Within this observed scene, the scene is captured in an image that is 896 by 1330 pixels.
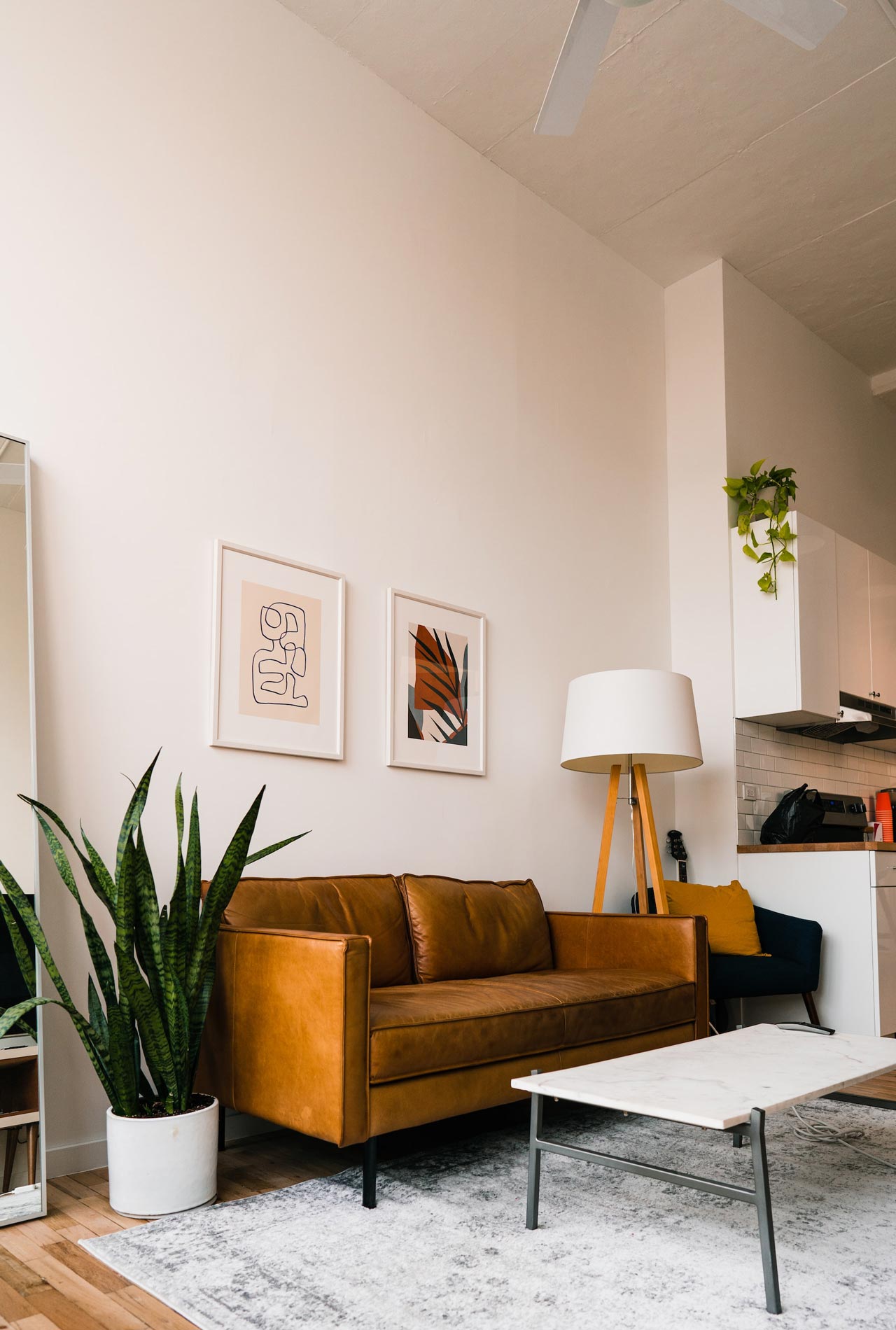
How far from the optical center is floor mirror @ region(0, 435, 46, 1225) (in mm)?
2303

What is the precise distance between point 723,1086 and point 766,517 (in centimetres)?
343

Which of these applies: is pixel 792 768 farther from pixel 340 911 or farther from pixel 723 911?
pixel 340 911

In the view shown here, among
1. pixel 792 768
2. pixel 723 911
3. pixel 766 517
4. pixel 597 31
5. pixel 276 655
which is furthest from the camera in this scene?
pixel 792 768

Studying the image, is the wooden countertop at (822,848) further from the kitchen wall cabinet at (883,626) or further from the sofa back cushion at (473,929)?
the sofa back cushion at (473,929)

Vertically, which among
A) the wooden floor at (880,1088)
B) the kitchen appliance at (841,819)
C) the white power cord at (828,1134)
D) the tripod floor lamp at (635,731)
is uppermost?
the tripod floor lamp at (635,731)

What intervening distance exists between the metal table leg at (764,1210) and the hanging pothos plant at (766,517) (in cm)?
337

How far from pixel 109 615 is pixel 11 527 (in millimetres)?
378

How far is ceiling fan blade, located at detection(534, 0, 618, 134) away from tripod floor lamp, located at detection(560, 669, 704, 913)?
186cm

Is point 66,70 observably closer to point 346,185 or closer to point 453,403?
point 346,185

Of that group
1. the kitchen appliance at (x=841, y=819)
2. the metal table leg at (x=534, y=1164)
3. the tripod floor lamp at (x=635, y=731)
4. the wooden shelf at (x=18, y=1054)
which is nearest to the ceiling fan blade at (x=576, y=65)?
the tripod floor lamp at (x=635, y=731)

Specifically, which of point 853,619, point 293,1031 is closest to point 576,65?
point 293,1031

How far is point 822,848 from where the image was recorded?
4.47 meters

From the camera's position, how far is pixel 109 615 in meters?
2.92

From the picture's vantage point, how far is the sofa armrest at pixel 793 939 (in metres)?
4.21
